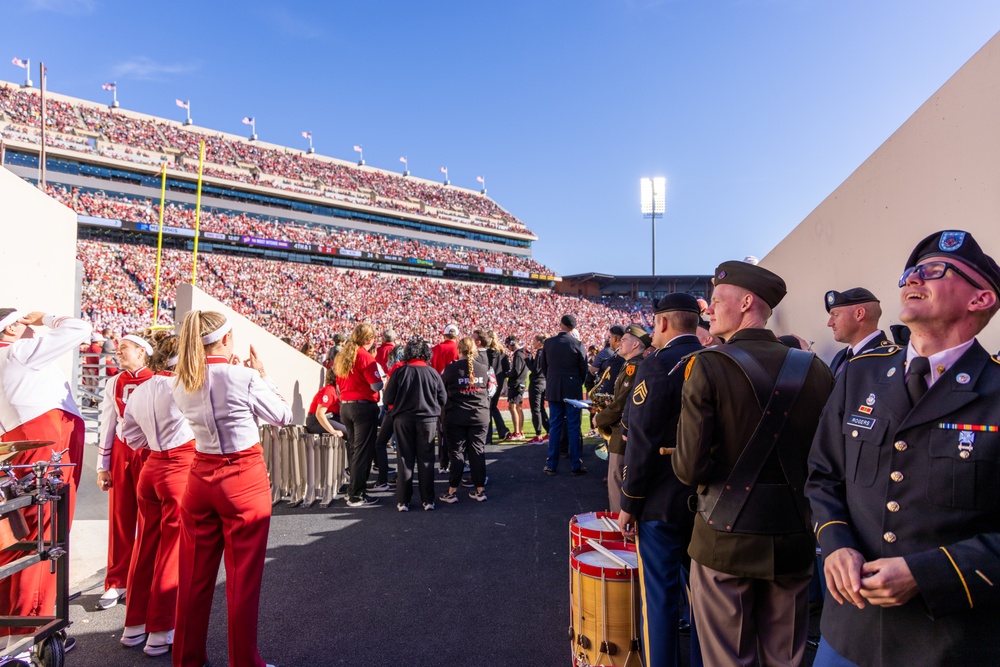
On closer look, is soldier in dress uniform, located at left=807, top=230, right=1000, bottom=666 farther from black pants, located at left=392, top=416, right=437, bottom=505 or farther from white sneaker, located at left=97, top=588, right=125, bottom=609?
black pants, located at left=392, top=416, right=437, bottom=505

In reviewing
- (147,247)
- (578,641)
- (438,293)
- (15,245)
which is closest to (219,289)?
(147,247)

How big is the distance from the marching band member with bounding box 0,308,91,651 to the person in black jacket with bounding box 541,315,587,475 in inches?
210

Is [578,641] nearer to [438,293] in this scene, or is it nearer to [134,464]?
[134,464]

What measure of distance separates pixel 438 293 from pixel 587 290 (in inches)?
820

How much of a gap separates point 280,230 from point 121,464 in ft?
146

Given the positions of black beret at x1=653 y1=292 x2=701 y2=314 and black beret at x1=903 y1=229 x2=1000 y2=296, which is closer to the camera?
black beret at x1=903 y1=229 x2=1000 y2=296

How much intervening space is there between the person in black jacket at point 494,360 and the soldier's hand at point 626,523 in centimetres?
480

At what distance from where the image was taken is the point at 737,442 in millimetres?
2090

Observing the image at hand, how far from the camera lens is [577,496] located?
21.0 feet

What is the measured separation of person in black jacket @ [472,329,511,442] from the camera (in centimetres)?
839

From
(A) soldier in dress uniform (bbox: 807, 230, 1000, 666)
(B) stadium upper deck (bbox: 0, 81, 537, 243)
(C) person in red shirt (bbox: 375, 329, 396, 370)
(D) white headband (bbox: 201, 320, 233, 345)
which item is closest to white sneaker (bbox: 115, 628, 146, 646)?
(D) white headband (bbox: 201, 320, 233, 345)

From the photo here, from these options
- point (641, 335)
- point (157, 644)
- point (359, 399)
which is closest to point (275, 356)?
point (359, 399)

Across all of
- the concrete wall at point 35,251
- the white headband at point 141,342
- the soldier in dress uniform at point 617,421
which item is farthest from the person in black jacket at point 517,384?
the white headband at point 141,342

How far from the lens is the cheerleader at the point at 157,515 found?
10.6ft
